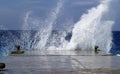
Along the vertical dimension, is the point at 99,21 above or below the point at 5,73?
above

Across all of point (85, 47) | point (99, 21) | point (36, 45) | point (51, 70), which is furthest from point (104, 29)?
point (51, 70)

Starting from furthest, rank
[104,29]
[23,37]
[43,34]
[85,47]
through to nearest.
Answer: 1. [23,37]
2. [43,34]
3. [104,29]
4. [85,47]

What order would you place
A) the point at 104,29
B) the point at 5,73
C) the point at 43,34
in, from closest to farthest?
the point at 5,73, the point at 104,29, the point at 43,34

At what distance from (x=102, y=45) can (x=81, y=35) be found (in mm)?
2461

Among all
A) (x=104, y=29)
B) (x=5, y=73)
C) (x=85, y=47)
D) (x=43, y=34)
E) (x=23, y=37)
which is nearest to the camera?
(x=5, y=73)

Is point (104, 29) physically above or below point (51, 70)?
above

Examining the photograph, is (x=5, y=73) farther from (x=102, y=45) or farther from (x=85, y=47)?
(x=102, y=45)

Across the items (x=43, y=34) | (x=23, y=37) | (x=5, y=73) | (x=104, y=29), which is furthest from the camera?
(x=23, y=37)

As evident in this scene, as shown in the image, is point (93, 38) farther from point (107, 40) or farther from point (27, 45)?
point (27, 45)

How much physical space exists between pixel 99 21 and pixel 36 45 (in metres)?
4.51

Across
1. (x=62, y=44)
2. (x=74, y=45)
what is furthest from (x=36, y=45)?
(x=74, y=45)

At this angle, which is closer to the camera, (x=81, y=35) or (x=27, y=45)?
→ (x=81, y=35)

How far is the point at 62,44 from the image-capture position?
89.2 feet

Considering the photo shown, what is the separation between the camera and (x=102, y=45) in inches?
1097
